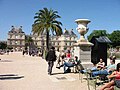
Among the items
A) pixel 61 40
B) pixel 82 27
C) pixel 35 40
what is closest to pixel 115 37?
pixel 61 40

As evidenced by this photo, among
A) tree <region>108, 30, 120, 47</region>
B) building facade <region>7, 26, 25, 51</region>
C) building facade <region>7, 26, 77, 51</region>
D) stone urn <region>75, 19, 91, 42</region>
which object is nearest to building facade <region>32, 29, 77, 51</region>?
building facade <region>7, 26, 77, 51</region>

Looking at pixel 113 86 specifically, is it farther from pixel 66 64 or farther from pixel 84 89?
pixel 66 64

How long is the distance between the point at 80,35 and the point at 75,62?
1.64 m

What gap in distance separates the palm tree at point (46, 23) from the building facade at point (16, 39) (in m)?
89.5

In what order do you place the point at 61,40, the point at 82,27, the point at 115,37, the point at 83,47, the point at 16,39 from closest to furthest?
the point at 83,47
the point at 82,27
the point at 115,37
the point at 16,39
the point at 61,40

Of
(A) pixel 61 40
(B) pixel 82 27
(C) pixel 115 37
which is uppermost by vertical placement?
(A) pixel 61 40

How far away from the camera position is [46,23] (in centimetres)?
3862

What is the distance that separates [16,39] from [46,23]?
305ft

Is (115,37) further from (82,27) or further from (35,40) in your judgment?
(82,27)

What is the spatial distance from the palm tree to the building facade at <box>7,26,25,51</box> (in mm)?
89498

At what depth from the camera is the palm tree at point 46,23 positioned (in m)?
38.1

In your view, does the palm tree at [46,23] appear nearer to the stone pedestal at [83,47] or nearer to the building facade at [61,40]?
the stone pedestal at [83,47]

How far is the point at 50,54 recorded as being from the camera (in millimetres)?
12312

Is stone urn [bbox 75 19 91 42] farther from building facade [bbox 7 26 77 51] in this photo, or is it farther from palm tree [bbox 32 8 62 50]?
building facade [bbox 7 26 77 51]
